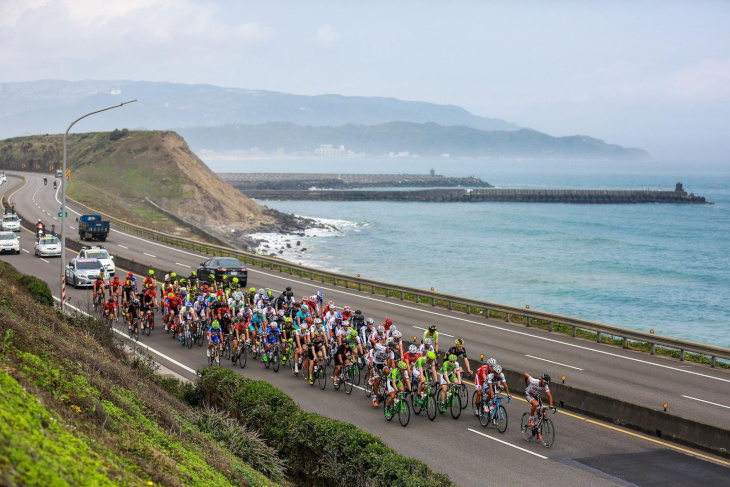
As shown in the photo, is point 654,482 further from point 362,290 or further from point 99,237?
point 99,237

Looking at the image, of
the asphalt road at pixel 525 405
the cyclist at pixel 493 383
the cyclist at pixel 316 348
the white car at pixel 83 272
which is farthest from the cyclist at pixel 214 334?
the white car at pixel 83 272

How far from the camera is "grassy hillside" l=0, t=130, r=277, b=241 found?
3556 inches

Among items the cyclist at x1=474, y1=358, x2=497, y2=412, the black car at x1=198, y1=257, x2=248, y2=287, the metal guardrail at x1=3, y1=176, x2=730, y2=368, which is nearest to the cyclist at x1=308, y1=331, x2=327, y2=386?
the cyclist at x1=474, y1=358, x2=497, y2=412

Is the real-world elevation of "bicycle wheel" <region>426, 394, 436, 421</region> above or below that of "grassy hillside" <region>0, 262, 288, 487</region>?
below

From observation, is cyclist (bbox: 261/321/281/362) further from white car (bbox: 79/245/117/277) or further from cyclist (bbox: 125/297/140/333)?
white car (bbox: 79/245/117/277)

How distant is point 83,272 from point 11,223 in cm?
2524

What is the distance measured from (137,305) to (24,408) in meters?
19.9

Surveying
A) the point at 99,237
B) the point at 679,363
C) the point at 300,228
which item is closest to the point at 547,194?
the point at 300,228

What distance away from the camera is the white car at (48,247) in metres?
45.7

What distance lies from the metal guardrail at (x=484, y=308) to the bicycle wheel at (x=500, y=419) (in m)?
9.92

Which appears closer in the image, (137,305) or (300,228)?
(137,305)

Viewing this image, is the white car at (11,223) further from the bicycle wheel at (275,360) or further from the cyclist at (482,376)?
the cyclist at (482,376)

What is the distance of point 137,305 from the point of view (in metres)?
28.0

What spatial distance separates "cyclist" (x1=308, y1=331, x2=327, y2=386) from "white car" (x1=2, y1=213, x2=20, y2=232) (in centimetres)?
4256
